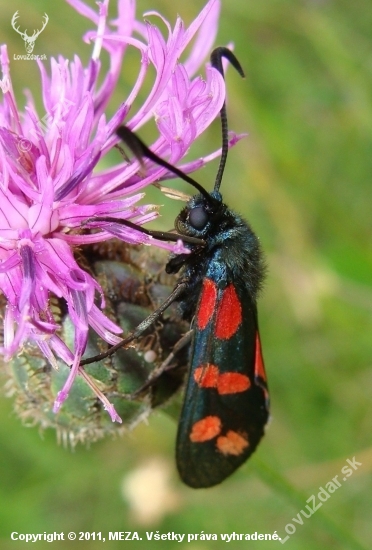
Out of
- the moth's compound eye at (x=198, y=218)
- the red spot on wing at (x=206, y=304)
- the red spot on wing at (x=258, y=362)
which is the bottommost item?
the red spot on wing at (x=258, y=362)

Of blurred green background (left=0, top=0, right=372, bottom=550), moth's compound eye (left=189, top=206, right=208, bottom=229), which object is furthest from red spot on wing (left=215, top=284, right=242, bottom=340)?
blurred green background (left=0, top=0, right=372, bottom=550)

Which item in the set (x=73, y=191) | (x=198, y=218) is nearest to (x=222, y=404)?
(x=198, y=218)

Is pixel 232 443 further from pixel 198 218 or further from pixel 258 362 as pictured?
pixel 198 218

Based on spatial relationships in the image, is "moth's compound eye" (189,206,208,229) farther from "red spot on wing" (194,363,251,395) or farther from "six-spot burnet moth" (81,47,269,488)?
"red spot on wing" (194,363,251,395)

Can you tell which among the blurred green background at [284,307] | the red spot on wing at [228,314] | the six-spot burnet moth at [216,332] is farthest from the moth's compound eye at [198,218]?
the blurred green background at [284,307]

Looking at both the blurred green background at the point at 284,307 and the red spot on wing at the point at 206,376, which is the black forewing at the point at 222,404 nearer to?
the red spot on wing at the point at 206,376

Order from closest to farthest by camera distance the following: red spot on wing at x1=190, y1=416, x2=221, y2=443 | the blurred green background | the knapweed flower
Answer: the knapweed flower < red spot on wing at x1=190, y1=416, x2=221, y2=443 < the blurred green background

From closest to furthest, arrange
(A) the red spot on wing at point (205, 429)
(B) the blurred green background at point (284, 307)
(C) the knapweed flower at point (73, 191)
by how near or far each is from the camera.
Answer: (C) the knapweed flower at point (73, 191) → (A) the red spot on wing at point (205, 429) → (B) the blurred green background at point (284, 307)

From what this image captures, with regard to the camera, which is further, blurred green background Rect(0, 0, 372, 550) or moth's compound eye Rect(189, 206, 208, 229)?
blurred green background Rect(0, 0, 372, 550)
